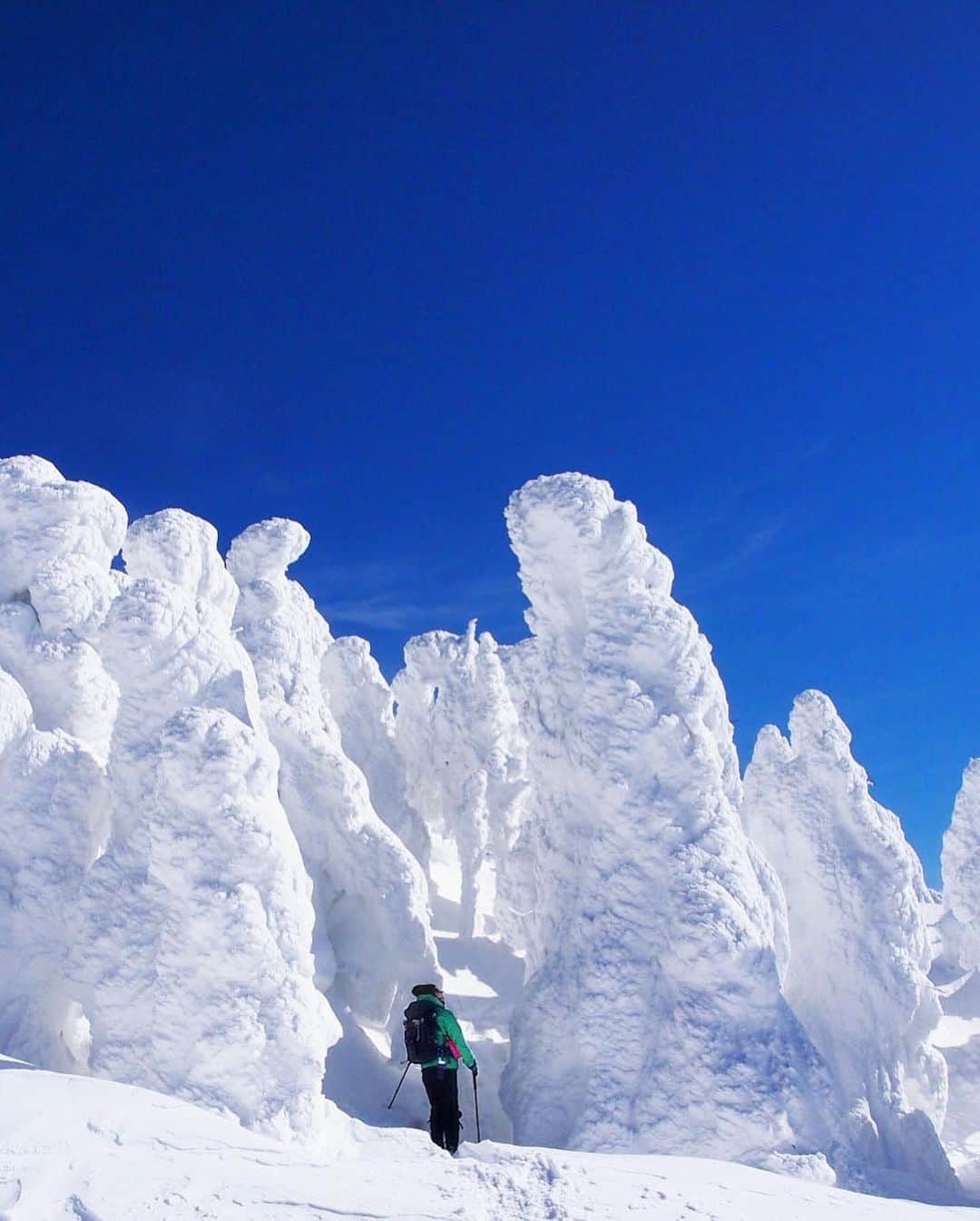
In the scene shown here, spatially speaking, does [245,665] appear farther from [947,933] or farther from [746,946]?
[947,933]

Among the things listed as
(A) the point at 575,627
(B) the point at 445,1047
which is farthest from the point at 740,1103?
(A) the point at 575,627

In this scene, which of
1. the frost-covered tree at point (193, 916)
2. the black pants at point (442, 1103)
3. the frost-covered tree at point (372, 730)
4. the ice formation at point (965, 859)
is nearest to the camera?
the frost-covered tree at point (193, 916)

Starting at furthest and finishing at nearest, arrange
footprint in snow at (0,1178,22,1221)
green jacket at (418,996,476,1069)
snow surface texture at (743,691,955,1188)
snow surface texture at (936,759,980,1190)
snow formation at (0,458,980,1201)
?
snow surface texture at (936,759,980,1190), snow surface texture at (743,691,955,1188), snow formation at (0,458,980,1201), green jacket at (418,996,476,1069), footprint in snow at (0,1178,22,1221)

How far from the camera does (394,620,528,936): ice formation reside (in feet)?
114

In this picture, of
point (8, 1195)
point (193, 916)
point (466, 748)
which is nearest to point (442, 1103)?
point (193, 916)

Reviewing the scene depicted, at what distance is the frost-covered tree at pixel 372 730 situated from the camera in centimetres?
3306

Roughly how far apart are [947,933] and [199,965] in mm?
39955

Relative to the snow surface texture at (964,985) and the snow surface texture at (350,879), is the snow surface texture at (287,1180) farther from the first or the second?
the snow surface texture at (964,985)

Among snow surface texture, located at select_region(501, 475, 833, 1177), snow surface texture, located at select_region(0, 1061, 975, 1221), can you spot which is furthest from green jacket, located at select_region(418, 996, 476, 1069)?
snow surface texture, located at select_region(501, 475, 833, 1177)

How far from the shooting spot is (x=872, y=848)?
69.3 feet

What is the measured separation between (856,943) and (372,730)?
61.6 ft

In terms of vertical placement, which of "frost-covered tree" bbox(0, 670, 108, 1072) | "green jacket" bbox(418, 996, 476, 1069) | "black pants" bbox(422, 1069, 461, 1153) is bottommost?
"black pants" bbox(422, 1069, 461, 1153)

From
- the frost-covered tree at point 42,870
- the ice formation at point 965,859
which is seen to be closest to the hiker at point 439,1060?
the frost-covered tree at point 42,870

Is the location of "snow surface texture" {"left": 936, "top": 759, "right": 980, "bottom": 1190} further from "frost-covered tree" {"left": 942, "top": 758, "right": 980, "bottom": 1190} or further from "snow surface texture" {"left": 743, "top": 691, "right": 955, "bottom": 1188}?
"snow surface texture" {"left": 743, "top": 691, "right": 955, "bottom": 1188}
